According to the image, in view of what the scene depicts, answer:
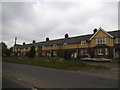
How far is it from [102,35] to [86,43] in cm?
620

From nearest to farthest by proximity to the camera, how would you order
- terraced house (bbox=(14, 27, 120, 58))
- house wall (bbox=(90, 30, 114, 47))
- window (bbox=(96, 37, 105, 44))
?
terraced house (bbox=(14, 27, 120, 58)), house wall (bbox=(90, 30, 114, 47)), window (bbox=(96, 37, 105, 44))

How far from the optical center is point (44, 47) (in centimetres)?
7162

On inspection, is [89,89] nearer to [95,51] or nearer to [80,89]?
[80,89]

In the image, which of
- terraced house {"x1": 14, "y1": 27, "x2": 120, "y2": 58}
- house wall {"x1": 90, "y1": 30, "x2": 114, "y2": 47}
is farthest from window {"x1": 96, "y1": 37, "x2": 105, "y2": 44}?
house wall {"x1": 90, "y1": 30, "x2": 114, "y2": 47}

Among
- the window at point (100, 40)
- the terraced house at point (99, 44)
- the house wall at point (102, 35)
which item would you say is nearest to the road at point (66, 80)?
the terraced house at point (99, 44)

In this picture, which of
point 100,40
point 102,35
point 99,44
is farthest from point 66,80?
point 100,40

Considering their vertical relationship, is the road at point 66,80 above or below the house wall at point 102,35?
below

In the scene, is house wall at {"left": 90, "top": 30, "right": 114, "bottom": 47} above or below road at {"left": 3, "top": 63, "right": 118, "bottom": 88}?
above

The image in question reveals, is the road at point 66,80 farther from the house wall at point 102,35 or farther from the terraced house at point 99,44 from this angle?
the house wall at point 102,35

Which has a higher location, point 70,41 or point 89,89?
point 70,41

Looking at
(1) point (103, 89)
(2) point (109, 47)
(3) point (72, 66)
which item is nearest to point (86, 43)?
(2) point (109, 47)

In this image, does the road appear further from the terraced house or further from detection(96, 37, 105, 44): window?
detection(96, 37, 105, 44): window

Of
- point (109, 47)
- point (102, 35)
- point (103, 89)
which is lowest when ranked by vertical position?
point (103, 89)

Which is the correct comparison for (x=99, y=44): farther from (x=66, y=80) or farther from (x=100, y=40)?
(x=66, y=80)
